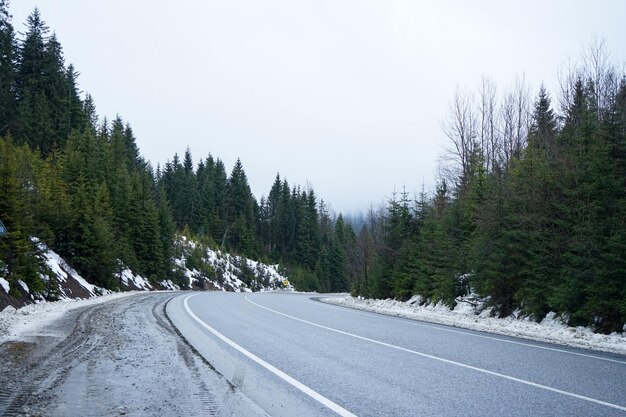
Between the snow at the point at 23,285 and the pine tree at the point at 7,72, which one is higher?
the pine tree at the point at 7,72

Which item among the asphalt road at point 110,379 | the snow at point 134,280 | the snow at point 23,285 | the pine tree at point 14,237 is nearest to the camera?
the asphalt road at point 110,379

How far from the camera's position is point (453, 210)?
2478 cm

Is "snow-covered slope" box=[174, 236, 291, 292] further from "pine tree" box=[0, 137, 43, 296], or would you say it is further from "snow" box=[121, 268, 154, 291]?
"pine tree" box=[0, 137, 43, 296]

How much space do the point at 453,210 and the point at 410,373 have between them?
18583 mm

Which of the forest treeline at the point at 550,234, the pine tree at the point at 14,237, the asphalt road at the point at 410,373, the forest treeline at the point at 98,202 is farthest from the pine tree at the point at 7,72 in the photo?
the asphalt road at the point at 410,373

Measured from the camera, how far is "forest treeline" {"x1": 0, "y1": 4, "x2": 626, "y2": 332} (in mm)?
13867

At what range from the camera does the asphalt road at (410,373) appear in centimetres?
551

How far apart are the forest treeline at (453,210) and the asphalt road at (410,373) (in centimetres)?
445


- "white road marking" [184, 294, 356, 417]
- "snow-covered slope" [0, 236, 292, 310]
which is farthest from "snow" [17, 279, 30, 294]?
"white road marking" [184, 294, 356, 417]

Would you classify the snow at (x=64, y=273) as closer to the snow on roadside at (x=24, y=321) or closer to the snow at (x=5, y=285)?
the snow at (x=5, y=285)

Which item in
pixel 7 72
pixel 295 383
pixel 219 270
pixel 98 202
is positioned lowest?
pixel 295 383

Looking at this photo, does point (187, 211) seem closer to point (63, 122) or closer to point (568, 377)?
point (63, 122)

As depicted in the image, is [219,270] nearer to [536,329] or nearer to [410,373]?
[536,329]

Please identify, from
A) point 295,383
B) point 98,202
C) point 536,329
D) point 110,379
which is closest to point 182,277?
point 98,202
